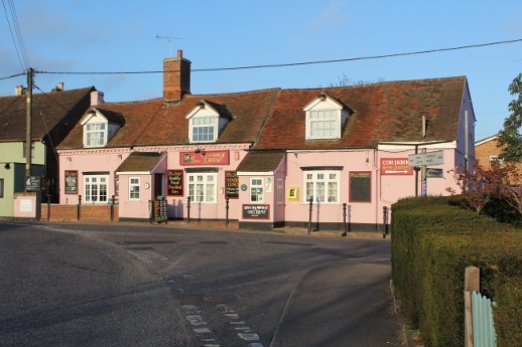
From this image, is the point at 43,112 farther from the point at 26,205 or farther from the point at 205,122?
the point at 205,122

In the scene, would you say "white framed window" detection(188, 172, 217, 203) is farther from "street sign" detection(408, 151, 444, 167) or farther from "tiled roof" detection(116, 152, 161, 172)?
"street sign" detection(408, 151, 444, 167)

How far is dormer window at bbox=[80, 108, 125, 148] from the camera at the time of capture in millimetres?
33375

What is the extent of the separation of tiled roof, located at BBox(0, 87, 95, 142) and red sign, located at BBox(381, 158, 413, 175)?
22.8 meters

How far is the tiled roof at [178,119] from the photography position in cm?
3023

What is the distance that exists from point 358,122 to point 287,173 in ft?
13.8

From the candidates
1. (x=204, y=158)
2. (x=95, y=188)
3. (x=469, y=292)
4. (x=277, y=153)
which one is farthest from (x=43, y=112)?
(x=469, y=292)

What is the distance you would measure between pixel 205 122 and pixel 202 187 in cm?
339

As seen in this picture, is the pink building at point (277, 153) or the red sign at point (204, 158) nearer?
the pink building at point (277, 153)

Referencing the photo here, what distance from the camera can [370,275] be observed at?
12.6 meters

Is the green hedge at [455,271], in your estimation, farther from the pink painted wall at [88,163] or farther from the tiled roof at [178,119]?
the pink painted wall at [88,163]

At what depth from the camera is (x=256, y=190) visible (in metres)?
27.0

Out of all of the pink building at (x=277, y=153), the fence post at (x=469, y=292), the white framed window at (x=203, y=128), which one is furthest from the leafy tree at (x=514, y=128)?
the fence post at (x=469, y=292)

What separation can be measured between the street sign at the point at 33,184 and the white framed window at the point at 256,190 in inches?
514

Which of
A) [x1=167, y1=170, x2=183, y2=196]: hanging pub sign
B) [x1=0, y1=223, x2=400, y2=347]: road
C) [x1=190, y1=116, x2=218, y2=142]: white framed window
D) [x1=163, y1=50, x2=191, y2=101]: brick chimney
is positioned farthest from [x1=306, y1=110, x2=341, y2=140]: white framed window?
[x1=0, y1=223, x2=400, y2=347]: road
